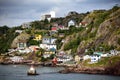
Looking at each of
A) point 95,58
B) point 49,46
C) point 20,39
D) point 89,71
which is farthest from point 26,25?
point 89,71

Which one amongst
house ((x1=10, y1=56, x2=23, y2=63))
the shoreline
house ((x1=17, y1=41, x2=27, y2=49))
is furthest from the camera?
house ((x1=17, y1=41, x2=27, y2=49))

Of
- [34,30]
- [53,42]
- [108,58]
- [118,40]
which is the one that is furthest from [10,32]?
[108,58]

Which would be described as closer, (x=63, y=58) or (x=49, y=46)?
(x=63, y=58)

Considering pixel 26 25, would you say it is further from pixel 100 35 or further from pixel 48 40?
pixel 100 35

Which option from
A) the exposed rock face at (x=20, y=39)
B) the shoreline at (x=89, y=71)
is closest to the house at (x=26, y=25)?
the exposed rock face at (x=20, y=39)

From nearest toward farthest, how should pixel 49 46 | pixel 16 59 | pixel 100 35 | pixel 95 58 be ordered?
pixel 95 58 < pixel 100 35 < pixel 16 59 < pixel 49 46

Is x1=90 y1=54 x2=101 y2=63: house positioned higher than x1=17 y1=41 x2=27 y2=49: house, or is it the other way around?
x1=17 y1=41 x2=27 y2=49: house

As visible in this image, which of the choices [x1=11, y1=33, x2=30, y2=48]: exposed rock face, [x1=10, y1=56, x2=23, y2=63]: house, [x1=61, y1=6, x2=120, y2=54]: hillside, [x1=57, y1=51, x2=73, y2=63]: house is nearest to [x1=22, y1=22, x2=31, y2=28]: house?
[x1=11, y1=33, x2=30, y2=48]: exposed rock face

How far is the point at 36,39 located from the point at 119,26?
43.4 metres

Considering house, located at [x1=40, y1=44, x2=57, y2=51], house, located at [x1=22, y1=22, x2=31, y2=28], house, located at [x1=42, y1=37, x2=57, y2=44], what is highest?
house, located at [x1=22, y1=22, x2=31, y2=28]

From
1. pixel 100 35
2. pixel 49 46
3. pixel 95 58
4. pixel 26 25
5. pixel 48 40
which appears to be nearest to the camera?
pixel 95 58

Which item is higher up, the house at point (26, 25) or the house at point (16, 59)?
the house at point (26, 25)

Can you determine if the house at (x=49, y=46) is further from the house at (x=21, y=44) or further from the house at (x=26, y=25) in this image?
the house at (x=26, y=25)

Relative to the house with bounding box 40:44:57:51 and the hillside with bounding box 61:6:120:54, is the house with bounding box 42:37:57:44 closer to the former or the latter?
the house with bounding box 40:44:57:51
